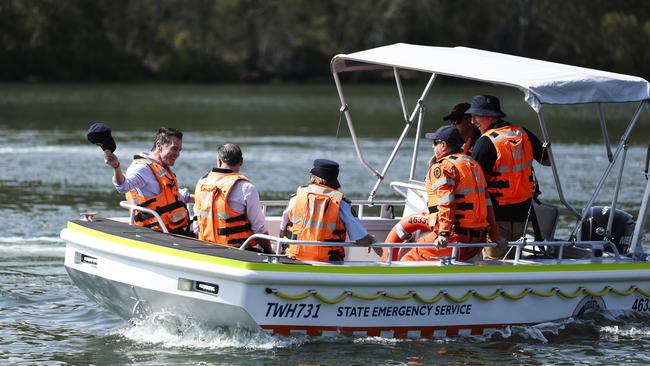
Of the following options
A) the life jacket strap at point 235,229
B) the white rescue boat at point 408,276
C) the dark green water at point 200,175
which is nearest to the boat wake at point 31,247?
the dark green water at point 200,175

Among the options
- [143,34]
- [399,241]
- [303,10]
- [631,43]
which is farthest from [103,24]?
[399,241]

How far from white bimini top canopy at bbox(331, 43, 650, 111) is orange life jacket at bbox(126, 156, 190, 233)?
2113 millimetres

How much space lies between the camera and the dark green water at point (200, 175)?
9625 millimetres

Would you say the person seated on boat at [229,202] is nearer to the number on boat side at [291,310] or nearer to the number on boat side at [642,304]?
the number on boat side at [291,310]

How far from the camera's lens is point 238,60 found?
286ft

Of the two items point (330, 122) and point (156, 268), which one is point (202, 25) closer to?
point (330, 122)

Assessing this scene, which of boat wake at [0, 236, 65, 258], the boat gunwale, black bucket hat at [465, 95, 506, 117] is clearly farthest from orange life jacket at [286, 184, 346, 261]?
boat wake at [0, 236, 65, 258]

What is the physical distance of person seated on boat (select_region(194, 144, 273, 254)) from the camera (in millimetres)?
9633

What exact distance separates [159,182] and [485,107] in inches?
110

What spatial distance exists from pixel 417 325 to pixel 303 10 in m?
82.9

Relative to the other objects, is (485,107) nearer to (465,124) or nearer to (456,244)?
(465,124)

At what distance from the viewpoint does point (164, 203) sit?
10.2m

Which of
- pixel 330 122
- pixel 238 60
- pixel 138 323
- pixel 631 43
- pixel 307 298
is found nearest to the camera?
pixel 307 298

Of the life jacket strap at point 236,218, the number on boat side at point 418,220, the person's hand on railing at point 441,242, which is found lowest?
the person's hand on railing at point 441,242
